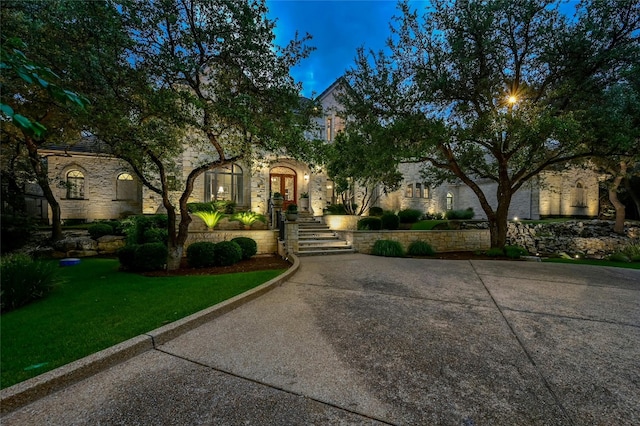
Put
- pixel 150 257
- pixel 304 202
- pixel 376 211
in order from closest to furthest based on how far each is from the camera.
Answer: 1. pixel 150 257
2. pixel 376 211
3. pixel 304 202

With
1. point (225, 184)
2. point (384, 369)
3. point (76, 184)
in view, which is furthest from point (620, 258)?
point (76, 184)

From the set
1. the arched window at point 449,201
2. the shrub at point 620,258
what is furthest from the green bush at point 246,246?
the arched window at point 449,201

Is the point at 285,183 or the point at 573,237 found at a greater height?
the point at 285,183

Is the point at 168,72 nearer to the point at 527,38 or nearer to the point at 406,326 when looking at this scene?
the point at 406,326

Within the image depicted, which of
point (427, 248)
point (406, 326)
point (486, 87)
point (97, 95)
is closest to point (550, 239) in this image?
point (427, 248)

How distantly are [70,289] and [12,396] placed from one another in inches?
152

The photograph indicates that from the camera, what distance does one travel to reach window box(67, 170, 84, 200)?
44.7 feet

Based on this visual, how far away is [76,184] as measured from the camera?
13.8 meters

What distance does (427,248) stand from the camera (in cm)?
945

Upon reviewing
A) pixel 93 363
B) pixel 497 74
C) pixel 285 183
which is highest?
pixel 497 74

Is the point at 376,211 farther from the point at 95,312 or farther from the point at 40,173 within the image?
the point at 40,173

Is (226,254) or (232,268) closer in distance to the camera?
(232,268)

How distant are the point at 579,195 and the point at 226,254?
23586 mm

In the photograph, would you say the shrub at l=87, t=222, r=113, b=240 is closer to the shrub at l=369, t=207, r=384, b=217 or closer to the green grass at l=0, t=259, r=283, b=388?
the green grass at l=0, t=259, r=283, b=388
